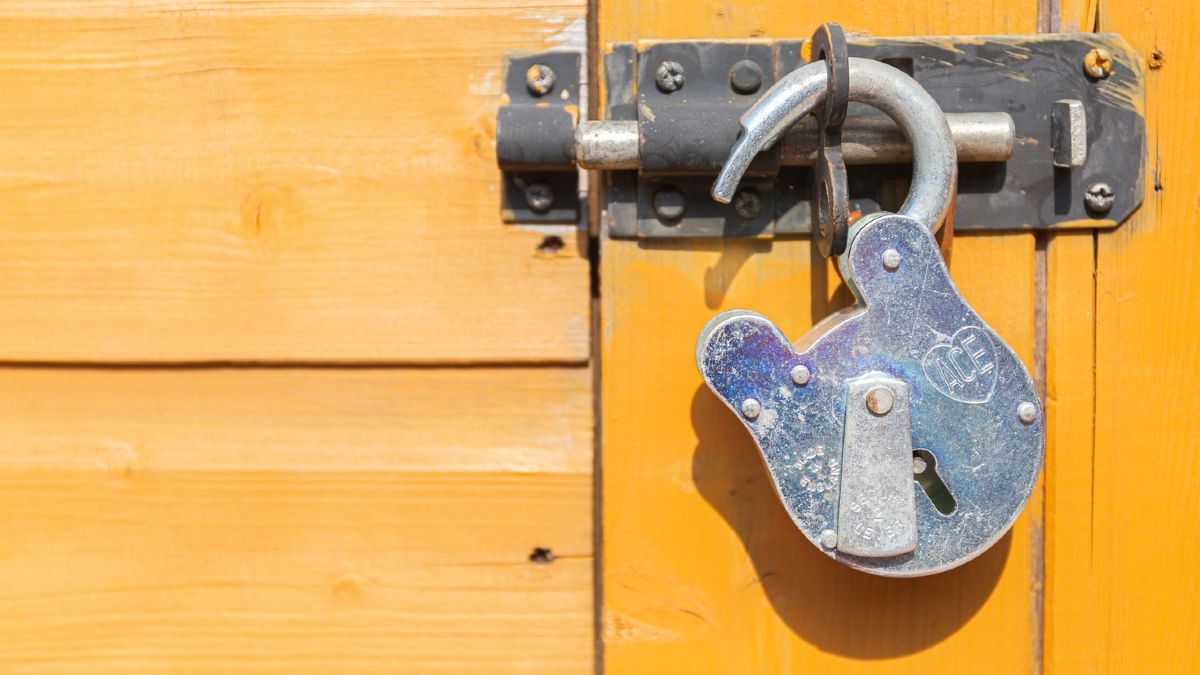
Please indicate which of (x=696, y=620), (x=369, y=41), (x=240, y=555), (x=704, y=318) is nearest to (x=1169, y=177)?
(x=704, y=318)

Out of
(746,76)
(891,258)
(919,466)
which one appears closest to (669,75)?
(746,76)

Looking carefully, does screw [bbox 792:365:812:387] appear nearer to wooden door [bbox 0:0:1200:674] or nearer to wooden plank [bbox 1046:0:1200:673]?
→ wooden door [bbox 0:0:1200:674]

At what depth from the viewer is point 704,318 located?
1.66 feet

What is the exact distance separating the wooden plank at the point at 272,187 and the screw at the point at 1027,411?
258mm

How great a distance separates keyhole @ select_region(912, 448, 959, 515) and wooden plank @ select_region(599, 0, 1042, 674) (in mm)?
73

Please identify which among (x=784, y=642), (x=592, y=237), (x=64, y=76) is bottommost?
(x=784, y=642)

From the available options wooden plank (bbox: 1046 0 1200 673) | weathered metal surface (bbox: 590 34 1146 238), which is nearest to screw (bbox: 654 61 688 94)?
weathered metal surface (bbox: 590 34 1146 238)

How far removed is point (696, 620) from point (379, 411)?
0.80ft

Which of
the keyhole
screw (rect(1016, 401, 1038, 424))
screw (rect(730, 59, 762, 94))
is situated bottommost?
the keyhole

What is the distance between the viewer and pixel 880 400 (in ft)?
1.45

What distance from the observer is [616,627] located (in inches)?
20.6

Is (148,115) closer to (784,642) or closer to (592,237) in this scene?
(592,237)

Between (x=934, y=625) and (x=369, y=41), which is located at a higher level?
(x=369, y=41)

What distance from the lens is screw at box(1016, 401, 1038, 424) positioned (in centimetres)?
46
